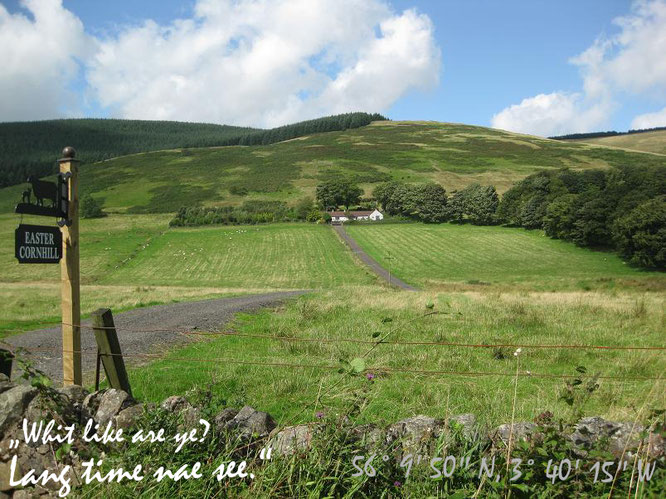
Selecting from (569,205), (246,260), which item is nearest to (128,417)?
(246,260)

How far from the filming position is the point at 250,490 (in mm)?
3631

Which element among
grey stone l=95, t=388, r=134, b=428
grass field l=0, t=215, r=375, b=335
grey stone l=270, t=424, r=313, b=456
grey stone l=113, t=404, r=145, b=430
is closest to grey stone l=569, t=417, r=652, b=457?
grey stone l=270, t=424, r=313, b=456

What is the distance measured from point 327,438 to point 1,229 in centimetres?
9816

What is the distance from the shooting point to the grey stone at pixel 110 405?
4371mm

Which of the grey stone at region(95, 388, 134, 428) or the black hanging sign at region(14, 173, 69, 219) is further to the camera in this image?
the black hanging sign at region(14, 173, 69, 219)

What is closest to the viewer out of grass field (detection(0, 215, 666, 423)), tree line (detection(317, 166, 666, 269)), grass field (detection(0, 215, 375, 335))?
grass field (detection(0, 215, 666, 423))

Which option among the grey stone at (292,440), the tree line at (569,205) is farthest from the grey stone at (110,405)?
the tree line at (569,205)

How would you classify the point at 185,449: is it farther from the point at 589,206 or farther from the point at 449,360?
the point at 589,206

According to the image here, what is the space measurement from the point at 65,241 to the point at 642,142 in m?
212

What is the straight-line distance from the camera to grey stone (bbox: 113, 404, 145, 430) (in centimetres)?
425

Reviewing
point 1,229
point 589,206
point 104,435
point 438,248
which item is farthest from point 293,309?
point 1,229

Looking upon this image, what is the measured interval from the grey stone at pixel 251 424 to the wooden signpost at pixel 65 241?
2617 mm

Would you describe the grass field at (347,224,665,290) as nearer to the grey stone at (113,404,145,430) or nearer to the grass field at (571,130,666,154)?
the grey stone at (113,404,145,430)

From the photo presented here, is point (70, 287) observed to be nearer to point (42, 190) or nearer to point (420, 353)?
point (42, 190)
